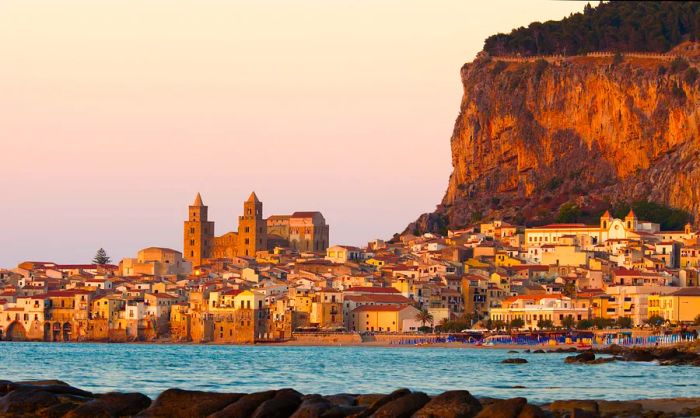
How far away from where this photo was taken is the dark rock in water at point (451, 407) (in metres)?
32.6

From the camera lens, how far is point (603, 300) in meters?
107

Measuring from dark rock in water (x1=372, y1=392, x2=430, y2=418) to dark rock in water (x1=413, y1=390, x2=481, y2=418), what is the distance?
18 cm

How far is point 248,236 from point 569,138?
30573mm

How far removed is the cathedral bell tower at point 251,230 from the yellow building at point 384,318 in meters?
46.8

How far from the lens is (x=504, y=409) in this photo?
105 ft

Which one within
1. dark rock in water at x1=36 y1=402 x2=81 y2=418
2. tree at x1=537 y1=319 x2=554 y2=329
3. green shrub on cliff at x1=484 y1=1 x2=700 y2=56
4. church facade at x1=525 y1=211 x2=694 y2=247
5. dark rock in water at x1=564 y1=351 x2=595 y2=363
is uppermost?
green shrub on cliff at x1=484 y1=1 x2=700 y2=56

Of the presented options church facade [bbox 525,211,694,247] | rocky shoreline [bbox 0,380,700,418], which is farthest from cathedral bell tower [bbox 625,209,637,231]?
rocky shoreline [bbox 0,380,700,418]

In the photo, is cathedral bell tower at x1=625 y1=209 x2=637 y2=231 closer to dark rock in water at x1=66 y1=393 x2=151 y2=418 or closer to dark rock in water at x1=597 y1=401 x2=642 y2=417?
dark rock in water at x1=597 y1=401 x2=642 y2=417

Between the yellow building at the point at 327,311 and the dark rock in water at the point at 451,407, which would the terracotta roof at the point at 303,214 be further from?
the dark rock in water at the point at 451,407

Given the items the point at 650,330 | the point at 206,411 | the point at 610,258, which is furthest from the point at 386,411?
the point at 610,258

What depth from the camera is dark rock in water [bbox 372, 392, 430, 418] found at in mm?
32562

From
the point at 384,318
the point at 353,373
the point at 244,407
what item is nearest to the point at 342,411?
the point at 244,407

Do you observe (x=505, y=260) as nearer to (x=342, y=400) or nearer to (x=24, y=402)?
(x=342, y=400)

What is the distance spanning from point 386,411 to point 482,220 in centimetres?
11990
